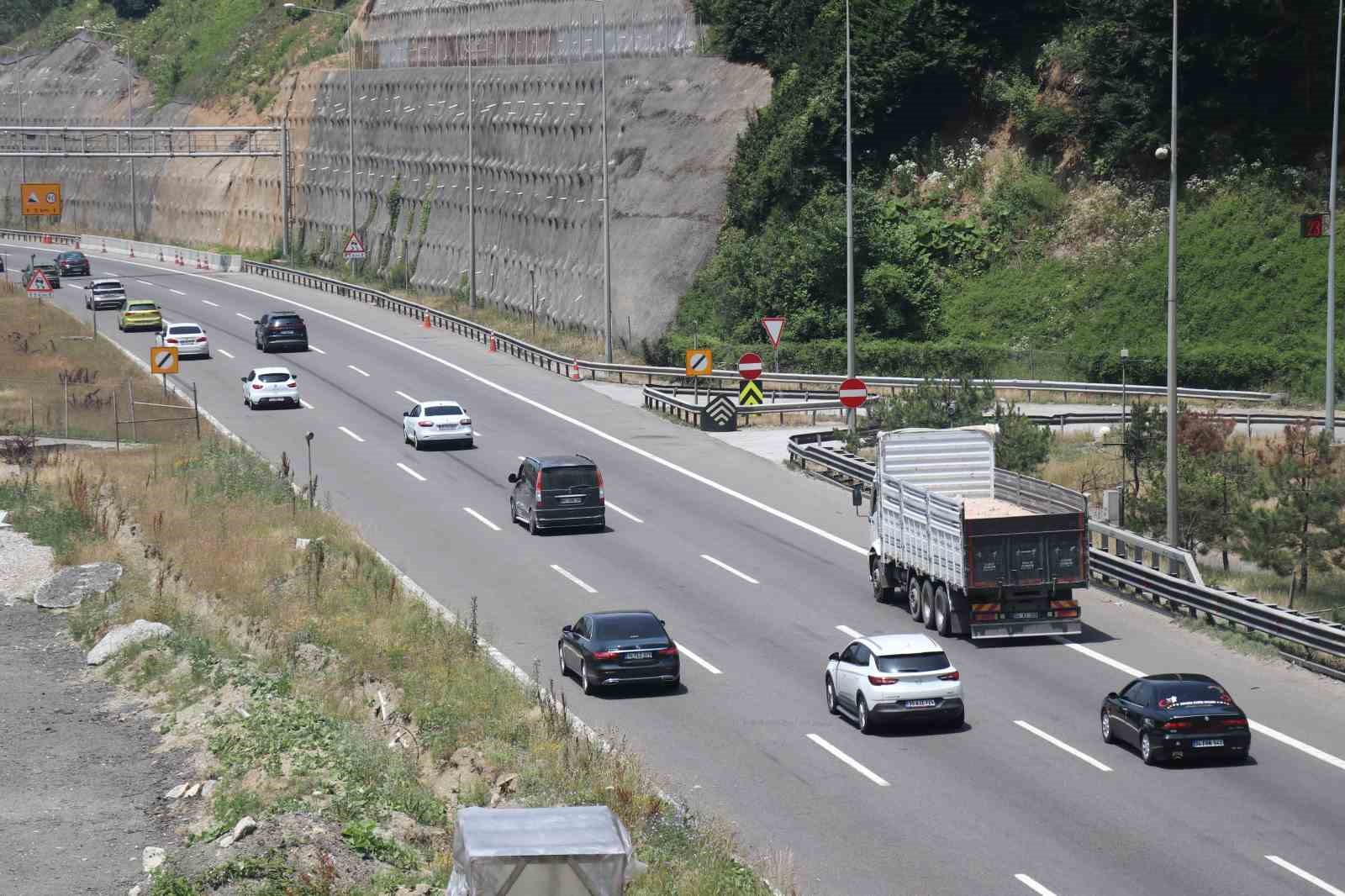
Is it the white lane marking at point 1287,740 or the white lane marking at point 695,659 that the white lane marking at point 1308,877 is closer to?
the white lane marking at point 1287,740

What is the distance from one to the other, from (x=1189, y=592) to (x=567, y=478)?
15.1 metres

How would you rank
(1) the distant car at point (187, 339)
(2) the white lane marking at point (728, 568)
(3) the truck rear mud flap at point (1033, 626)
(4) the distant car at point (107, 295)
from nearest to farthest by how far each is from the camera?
1. (3) the truck rear mud flap at point (1033, 626)
2. (2) the white lane marking at point (728, 568)
3. (1) the distant car at point (187, 339)
4. (4) the distant car at point (107, 295)

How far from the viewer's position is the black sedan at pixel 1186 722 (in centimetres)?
2355

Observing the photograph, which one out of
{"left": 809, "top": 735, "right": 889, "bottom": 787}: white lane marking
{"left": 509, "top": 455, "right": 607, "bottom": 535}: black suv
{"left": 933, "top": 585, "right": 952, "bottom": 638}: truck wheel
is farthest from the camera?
{"left": 509, "top": 455, "right": 607, "bottom": 535}: black suv

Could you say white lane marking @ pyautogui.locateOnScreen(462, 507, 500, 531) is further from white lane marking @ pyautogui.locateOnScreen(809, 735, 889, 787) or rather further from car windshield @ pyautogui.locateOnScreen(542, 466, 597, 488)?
white lane marking @ pyautogui.locateOnScreen(809, 735, 889, 787)

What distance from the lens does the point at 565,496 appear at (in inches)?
1622

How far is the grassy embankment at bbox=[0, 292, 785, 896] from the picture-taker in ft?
61.1

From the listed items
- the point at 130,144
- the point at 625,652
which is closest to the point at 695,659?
the point at 625,652

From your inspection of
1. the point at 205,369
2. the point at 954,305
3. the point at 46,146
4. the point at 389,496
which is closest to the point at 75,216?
the point at 46,146

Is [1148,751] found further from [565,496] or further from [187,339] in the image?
[187,339]

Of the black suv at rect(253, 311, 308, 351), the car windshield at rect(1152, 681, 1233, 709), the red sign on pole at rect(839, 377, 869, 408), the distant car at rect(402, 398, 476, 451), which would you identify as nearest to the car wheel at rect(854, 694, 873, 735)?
the car windshield at rect(1152, 681, 1233, 709)

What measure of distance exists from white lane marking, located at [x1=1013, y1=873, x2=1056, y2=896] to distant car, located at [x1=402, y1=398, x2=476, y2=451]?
1372 inches

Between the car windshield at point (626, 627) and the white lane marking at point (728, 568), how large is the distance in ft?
27.6

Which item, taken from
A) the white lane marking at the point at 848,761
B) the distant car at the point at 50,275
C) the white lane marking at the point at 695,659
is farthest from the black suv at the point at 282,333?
the white lane marking at the point at 848,761
